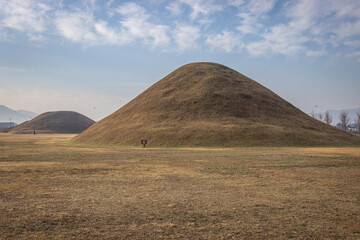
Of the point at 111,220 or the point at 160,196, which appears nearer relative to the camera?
the point at 111,220

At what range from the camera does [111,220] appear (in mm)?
8695

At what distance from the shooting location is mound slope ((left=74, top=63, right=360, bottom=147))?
191ft

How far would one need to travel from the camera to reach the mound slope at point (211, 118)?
58.1 metres

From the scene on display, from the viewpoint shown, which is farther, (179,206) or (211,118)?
(211,118)

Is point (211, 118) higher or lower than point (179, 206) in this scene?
higher

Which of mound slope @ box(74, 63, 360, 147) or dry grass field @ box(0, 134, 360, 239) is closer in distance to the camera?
dry grass field @ box(0, 134, 360, 239)

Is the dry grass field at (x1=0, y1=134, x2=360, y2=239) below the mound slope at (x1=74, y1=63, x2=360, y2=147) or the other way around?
below

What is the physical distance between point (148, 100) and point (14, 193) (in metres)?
74.6

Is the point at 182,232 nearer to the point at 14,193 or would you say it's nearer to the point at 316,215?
the point at 316,215

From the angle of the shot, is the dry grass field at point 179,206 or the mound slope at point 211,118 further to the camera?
the mound slope at point 211,118

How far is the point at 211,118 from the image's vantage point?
69625 millimetres

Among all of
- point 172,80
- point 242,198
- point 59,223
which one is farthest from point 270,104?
point 59,223

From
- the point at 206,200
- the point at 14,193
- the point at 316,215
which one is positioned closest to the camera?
the point at 316,215

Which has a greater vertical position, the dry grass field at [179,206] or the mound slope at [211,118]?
the mound slope at [211,118]
